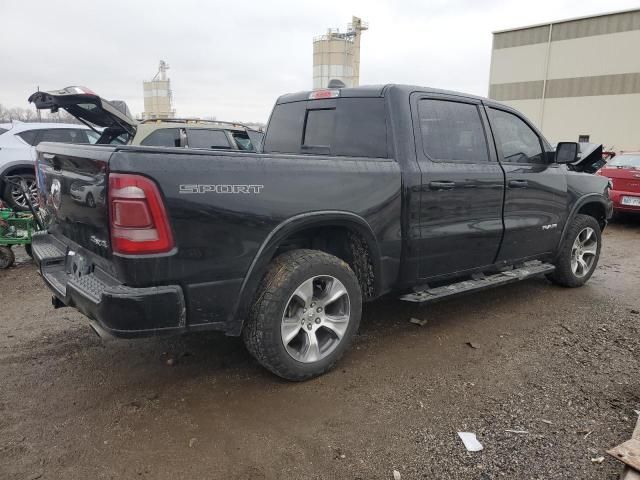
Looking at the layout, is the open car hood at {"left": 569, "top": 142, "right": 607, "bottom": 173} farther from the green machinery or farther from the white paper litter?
the green machinery

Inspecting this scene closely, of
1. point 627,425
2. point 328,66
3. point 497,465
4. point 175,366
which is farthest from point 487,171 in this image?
point 328,66

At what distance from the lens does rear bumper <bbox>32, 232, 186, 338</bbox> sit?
248 cm

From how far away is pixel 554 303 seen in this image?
498 centimetres

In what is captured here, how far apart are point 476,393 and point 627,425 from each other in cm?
83

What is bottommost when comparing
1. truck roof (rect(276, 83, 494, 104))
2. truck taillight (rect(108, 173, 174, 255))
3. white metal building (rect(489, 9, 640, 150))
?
truck taillight (rect(108, 173, 174, 255))

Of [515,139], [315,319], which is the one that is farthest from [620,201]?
[315,319]

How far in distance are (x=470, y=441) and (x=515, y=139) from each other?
9.67 ft

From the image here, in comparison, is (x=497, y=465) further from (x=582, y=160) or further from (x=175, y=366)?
(x=582, y=160)

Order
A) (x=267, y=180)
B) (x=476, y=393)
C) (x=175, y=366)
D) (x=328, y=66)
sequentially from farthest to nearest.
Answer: (x=328, y=66) < (x=175, y=366) < (x=476, y=393) < (x=267, y=180)

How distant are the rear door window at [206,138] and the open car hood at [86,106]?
965 millimetres

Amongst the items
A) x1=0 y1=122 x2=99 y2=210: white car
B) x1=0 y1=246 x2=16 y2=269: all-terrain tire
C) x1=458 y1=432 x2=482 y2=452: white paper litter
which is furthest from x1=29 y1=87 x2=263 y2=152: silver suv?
x1=458 y1=432 x2=482 y2=452: white paper litter

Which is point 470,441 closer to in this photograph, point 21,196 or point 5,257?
point 5,257

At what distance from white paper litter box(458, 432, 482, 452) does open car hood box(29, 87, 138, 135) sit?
22.8 feet

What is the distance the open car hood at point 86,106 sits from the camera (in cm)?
710
